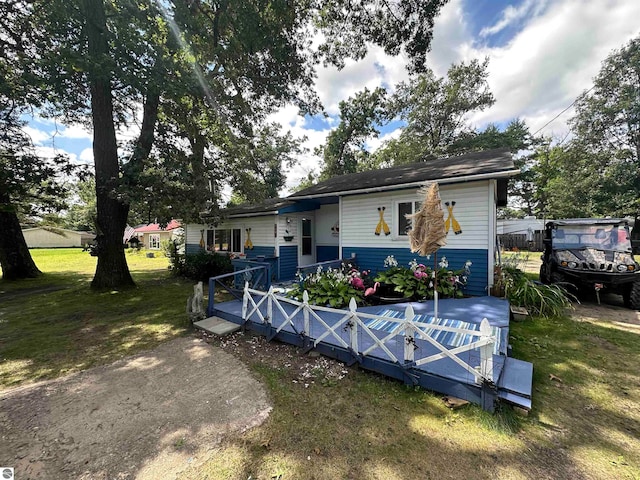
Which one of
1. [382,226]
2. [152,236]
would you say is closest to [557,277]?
[382,226]

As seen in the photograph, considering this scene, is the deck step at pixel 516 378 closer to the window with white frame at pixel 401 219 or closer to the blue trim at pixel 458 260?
the blue trim at pixel 458 260

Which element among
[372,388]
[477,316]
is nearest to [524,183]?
[477,316]

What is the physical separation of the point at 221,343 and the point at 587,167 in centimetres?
3059

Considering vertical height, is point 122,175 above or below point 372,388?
above

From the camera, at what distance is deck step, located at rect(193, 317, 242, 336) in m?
5.42

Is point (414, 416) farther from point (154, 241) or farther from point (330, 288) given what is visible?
point (154, 241)

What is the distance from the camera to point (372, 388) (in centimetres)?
341

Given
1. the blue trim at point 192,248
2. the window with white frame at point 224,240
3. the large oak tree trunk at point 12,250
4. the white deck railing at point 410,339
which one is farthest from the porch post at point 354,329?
the large oak tree trunk at point 12,250

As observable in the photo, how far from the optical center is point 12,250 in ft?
40.3

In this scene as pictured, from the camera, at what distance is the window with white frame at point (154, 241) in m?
33.8

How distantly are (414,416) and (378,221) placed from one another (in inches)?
231

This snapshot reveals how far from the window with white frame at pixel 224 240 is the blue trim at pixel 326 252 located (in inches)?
143

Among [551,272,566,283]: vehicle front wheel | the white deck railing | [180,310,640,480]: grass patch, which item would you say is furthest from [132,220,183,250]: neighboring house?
[551,272,566,283]: vehicle front wheel

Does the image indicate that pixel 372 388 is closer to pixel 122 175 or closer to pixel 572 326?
pixel 572 326
